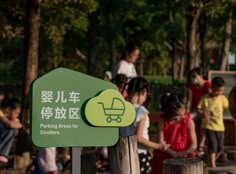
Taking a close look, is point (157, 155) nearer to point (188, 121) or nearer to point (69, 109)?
A: point (188, 121)

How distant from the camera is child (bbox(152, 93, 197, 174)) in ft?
22.5

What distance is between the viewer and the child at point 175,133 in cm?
687

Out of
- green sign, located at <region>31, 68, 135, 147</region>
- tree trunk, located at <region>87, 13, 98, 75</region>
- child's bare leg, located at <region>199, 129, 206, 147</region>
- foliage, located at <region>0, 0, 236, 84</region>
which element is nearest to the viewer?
green sign, located at <region>31, 68, 135, 147</region>

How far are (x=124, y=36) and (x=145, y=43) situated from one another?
5.26ft

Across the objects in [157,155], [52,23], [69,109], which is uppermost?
[52,23]

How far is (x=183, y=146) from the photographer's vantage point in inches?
275

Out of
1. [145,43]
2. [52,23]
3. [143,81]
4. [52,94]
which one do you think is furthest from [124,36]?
[52,94]

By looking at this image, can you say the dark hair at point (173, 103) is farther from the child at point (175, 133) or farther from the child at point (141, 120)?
the child at point (141, 120)

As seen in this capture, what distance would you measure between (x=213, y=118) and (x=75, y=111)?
7.57m

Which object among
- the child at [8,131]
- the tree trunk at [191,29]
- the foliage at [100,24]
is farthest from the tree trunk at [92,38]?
the child at [8,131]

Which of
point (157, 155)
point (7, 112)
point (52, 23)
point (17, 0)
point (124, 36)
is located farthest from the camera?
point (124, 36)

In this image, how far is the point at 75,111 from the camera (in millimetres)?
4535

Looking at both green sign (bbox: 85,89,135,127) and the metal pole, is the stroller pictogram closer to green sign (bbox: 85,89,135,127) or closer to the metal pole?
green sign (bbox: 85,89,135,127)

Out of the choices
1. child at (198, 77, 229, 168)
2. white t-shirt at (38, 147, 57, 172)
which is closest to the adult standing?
white t-shirt at (38, 147, 57, 172)
